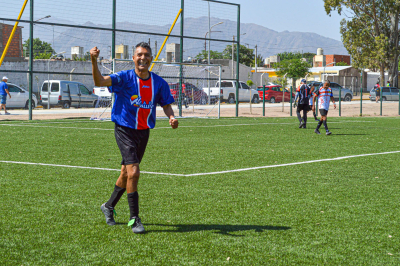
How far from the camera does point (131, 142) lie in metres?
4.93

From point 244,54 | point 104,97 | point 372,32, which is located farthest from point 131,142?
point 244,54

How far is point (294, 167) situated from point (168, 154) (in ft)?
9.02

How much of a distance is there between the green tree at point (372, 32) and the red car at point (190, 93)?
2887 cm

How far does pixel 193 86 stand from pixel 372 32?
32.7 metres

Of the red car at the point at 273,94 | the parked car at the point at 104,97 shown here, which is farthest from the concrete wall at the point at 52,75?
the red car at the point at 273,94

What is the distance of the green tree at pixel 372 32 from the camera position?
50.2m

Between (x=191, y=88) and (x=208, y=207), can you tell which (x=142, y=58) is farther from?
(x=191, y=88)

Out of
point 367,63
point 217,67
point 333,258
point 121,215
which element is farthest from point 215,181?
point 367,63

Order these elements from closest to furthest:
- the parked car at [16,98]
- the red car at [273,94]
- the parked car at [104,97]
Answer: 1. the parked car at [104,97]
2. the parked car at [16,98]
3. the red car at [273,94]

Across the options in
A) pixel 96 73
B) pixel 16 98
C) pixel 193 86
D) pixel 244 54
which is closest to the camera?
pixel 96 73

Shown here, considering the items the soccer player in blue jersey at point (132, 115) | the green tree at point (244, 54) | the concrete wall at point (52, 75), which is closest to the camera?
the soccer player in blue jersey at point (132, 115)

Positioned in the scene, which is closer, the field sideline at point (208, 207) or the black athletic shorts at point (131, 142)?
the field sideline at point (208, 207)

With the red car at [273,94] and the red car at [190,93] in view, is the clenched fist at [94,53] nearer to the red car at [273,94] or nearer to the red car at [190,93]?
the red car at [190,93]

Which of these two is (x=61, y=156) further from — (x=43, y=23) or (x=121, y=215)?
(x=43, y=23)
